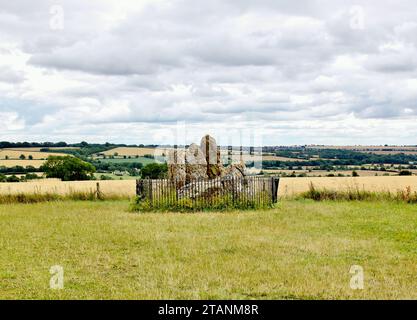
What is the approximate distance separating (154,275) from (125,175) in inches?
1876

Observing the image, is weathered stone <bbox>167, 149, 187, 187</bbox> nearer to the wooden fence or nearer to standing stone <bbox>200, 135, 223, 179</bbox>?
the wooden fence

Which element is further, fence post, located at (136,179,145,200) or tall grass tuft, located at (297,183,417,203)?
tall grass tuft, located at (297,183,417,203)

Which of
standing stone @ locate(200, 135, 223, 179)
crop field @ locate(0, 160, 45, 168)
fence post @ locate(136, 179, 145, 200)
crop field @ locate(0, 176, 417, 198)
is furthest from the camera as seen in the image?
crop field @ locate(0, 160, 45, 168)

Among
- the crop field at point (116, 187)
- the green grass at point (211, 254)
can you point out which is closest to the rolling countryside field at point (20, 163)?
the crop field at point (116, 187)

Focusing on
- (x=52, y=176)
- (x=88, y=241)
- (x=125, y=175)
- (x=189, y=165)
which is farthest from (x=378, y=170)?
(x=88, y=241)

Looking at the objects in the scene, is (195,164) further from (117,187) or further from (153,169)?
(153,169)

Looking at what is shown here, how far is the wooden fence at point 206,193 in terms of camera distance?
23062mm

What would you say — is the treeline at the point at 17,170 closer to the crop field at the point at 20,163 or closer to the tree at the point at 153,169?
the crop field at the point at 20,163

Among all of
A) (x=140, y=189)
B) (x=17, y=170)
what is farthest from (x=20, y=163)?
(x=140, y=189)

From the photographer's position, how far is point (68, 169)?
55656 millimetres

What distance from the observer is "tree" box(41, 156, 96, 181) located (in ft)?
181

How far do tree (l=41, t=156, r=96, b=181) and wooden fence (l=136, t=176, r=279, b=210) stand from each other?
33239 millimetres

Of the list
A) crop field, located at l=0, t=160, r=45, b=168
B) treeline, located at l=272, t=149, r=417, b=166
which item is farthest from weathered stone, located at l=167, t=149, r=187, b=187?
crop field, located at l=0, t=160, r=45, b=168

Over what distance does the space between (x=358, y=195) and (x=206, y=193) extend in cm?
889
